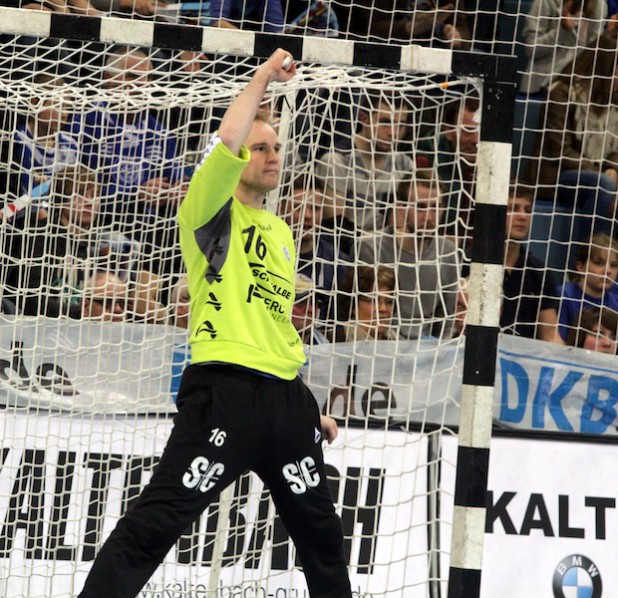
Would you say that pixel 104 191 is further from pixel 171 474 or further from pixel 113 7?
pixel 171 474

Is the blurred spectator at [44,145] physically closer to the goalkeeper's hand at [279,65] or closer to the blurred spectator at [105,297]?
the blurred spectator at [105,297]

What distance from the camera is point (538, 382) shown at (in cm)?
508

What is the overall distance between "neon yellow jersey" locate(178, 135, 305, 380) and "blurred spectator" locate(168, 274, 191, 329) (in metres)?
1.47

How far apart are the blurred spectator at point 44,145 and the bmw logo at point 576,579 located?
2793mm

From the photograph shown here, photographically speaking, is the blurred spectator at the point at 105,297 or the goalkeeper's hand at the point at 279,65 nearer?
the goalkeeper's hand at the point at 279,65

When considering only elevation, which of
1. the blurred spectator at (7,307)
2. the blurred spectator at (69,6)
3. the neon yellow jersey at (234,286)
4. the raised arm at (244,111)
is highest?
the blurred spectator at (69,6)

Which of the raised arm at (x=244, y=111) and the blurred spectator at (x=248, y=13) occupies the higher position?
the blurred spectator at (x=248, y=13)

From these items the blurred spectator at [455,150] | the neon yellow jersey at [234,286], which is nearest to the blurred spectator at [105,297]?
the neon yellow jersey at [234,286]

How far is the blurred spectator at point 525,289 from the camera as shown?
5.58 meters

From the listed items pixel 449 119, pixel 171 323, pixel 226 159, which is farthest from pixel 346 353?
pixel 449 119

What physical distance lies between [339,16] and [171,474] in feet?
12.9

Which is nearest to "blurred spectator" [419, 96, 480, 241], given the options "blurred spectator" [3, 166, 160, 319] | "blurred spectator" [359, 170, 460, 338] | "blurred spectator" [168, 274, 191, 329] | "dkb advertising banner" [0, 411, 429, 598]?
"blurred spectator" [359, 170, 460, 338]

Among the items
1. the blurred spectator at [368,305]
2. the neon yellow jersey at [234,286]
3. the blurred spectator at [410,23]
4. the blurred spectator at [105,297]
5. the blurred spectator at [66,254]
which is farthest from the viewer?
the blurred spectator at [410,23]

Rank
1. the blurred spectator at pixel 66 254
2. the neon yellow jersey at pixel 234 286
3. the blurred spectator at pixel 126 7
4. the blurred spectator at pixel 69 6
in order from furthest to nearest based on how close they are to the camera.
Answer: the blurred spectator at pixel 126 7, the blurred spectator at pixel 69 6, the blurred spectator at pixel 66 254, the neon yellow jersey at pixel 234 286
